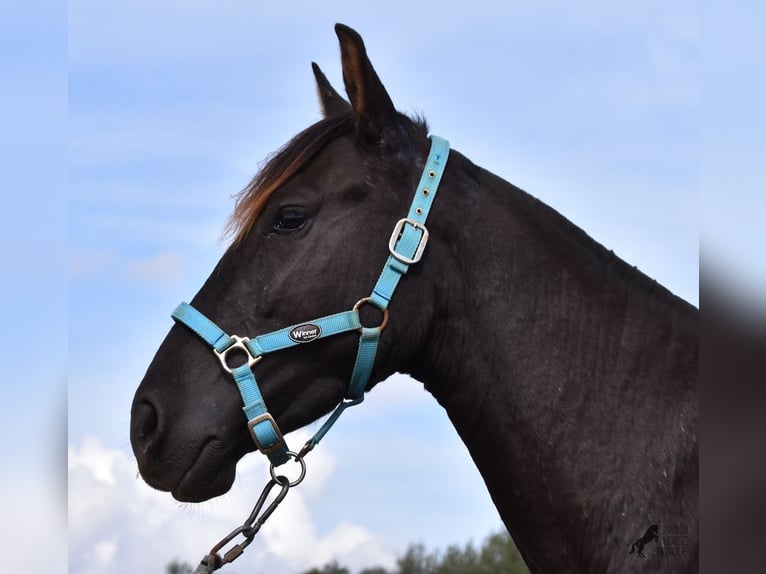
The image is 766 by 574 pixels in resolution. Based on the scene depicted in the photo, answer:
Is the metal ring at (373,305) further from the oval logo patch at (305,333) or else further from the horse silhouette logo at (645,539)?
the horse silhouette logo at (645,539)

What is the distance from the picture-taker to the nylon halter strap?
3.32 meters

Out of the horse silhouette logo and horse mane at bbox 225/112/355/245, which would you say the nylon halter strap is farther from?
the horse silhouette logo

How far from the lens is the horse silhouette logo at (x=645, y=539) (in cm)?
303

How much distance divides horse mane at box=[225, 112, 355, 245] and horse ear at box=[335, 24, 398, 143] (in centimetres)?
12

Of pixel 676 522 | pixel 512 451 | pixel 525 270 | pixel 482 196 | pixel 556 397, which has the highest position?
pixel 482 196

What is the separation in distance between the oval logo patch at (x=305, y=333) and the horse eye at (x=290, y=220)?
41 centimetres

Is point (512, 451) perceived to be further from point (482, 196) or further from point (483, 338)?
point (482, 196)

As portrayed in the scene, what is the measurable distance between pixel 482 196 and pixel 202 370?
1352 mm

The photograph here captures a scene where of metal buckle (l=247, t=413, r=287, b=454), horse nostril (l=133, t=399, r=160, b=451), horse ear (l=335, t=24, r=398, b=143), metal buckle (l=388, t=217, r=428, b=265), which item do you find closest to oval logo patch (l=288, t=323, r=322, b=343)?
metal buckle (l=247, t=413, r=287, b=454)

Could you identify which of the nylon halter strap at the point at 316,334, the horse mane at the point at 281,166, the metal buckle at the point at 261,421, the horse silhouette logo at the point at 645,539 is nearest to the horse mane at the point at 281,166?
the horse mane at the point at 281,166

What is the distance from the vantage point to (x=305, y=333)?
3.34 meters

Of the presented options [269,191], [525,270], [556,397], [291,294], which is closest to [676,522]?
[556,397]

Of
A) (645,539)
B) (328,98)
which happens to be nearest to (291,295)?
(328,98)

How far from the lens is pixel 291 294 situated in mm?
3361
